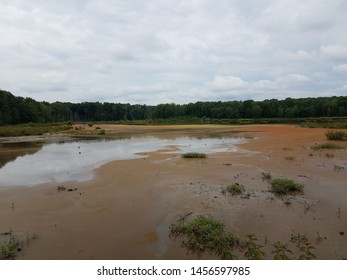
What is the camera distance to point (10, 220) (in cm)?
771

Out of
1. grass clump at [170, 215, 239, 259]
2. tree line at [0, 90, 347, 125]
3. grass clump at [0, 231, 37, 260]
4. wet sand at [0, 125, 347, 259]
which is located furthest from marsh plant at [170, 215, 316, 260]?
tree line at [0, 90, 347, 125]

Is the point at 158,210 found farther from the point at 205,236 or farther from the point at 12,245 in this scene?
the point at 12,245

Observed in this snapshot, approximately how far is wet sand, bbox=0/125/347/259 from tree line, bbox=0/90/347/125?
2732 inches

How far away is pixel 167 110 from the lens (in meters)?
134

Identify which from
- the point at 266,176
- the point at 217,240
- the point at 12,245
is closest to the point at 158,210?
the point at 217,240

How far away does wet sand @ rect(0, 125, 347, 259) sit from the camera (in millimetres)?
6059

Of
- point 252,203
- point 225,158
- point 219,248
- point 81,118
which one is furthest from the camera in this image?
point 81,118

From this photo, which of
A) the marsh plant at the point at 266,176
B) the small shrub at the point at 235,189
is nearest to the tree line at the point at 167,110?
the marsh plant at the point at 266,176

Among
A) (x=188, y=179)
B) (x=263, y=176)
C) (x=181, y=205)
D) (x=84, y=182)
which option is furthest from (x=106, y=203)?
(x=263, y=176)

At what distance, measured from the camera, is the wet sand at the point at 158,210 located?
6.06 m

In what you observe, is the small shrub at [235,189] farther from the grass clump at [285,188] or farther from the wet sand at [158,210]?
the grass clump at [285,188]

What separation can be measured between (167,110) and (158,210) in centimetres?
12725

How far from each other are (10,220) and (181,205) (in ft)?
15.9
